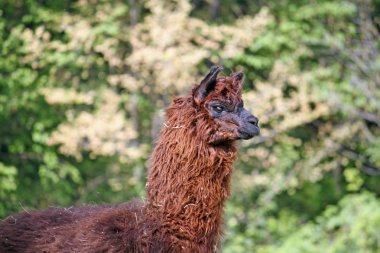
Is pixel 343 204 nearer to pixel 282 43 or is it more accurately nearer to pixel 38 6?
pixel 282 43

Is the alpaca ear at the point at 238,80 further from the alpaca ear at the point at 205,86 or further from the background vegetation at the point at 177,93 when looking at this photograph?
the background vegetation at the point at 177,93

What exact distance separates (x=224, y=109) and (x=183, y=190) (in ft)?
2.18

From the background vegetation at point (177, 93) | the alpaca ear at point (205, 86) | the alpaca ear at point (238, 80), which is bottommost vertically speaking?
the background vegetation at point (177, 93)

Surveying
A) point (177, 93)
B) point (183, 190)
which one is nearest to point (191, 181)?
point (183, 190)

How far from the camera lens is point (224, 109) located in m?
6.05

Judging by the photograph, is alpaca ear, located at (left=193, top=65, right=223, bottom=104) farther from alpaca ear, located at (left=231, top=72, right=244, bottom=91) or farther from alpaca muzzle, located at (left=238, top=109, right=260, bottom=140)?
alpaca muzzle, located at (left=238, top=109, right=260, bottom=140)

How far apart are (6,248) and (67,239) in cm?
61

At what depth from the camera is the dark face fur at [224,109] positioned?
5.94m

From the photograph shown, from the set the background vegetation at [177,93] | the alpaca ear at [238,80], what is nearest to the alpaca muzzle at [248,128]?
the alpaca ear at [238,80]

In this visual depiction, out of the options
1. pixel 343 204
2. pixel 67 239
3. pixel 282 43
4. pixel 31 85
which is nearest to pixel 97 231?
pixel 67 239

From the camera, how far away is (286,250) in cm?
1283

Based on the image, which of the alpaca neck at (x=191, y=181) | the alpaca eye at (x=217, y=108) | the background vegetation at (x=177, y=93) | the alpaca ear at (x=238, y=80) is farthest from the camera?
the background vegetation at (x=177, y=93)

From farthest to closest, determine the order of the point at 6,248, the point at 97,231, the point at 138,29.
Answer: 1. the point at 138,29
2. the point at 6,248
3. the point at 97,231

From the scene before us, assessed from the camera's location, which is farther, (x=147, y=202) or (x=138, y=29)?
(x=138, y=29)
